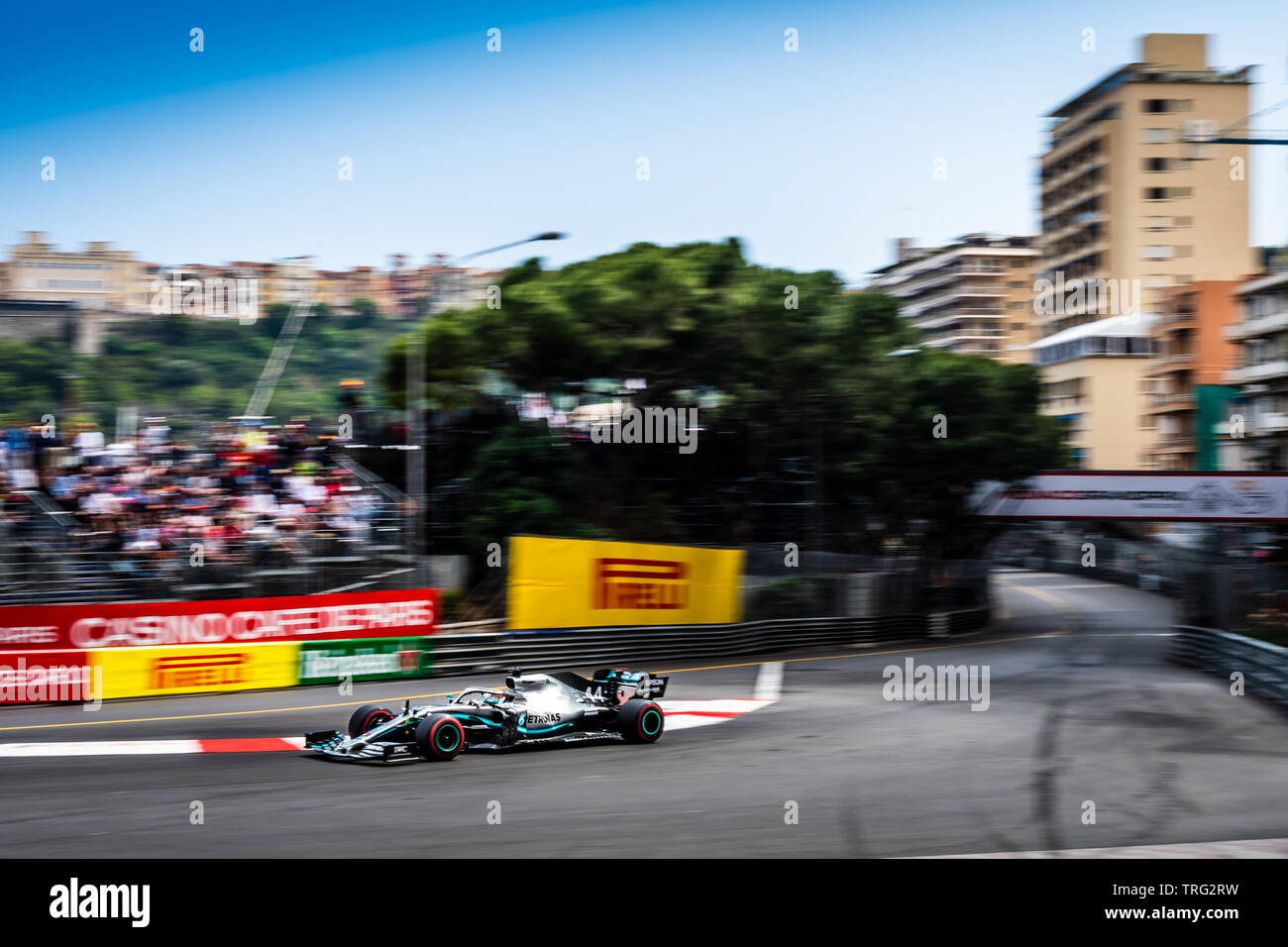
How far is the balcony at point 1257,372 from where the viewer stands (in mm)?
53062

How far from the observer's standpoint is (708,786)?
11.7 meters

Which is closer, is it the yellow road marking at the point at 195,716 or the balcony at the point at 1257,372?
the yellow road marking at the point at 195,716

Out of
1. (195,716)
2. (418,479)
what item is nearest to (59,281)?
(418,479)

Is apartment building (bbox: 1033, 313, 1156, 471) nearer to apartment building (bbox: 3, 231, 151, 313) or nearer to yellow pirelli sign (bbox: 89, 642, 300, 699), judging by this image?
apartment building (bbox: 3, 231, 151, 313)

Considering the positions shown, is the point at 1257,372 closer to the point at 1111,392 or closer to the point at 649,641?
the point at 1111,392

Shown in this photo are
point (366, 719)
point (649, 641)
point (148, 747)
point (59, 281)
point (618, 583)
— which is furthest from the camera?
point (59, 281)

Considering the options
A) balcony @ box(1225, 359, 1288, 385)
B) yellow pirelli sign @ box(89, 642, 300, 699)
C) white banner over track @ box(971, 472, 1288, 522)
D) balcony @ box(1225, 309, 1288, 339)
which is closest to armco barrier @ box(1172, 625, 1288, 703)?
white banner over track @ box(971, 472, 1288, 522)

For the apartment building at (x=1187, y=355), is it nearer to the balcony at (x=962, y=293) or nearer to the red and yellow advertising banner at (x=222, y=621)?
the balcony at (x=962, y=293)

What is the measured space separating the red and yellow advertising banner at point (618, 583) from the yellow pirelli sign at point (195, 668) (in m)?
4.58

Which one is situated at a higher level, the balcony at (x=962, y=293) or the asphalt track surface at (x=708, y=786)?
the balcony at (x=962, y=293)

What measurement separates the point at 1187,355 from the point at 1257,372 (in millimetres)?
7306

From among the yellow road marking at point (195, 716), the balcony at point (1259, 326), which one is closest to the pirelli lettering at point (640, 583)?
the yellow road marking at point (195, 716)

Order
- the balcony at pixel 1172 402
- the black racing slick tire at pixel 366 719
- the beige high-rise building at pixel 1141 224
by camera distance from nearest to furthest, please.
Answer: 1. the black racing slick tire at pixel 366 719
2. the balcony at pixel 1172 402
3. the beige high-rise building at pixel 1141 224

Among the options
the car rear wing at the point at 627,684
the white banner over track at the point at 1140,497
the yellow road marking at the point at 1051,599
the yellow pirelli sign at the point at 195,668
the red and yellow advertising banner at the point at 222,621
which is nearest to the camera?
the car rear wing at the point at 627,684
